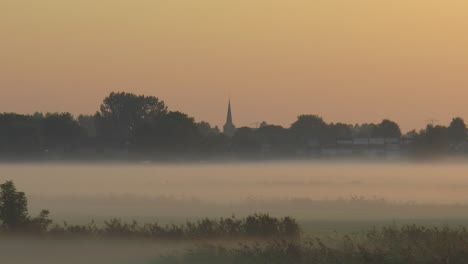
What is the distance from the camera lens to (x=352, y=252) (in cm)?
3148

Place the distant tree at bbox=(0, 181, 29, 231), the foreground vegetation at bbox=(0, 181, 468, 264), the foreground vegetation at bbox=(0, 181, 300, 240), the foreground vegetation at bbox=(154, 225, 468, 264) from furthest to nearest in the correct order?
the distant tree at bbox=(0, 181, 29, 231) < the foreground vegetation at bbox=(0, 181, 300, 240) < the foreground vegetation at bbox=(0, 181, 468, 264) < the foreground vegetation at bbox=(154, 225, 468, 264)

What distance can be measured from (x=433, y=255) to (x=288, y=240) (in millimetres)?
7919

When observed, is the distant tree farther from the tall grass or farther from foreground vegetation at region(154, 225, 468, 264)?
foreground vegetation at region(154, 225, 468, 264)

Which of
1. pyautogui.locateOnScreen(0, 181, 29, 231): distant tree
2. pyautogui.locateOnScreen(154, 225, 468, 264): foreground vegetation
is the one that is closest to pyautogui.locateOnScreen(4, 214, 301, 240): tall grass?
pyautogui.locateOnScreen(0, 181, 29, 231): distant tree

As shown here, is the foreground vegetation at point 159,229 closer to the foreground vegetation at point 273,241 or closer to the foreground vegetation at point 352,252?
the foreground vegetation at point 273,241

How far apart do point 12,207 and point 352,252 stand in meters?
16.1

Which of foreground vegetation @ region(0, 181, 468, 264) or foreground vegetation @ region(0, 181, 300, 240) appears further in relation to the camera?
foreground vegetation @ region(0, 181, 300, 240)

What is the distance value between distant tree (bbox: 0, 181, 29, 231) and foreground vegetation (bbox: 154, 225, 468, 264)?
31.9 feet

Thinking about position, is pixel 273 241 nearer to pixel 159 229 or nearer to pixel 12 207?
pixel 159 229

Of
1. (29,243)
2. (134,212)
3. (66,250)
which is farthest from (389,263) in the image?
(134,212)

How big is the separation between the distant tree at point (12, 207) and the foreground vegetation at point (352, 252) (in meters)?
9.72

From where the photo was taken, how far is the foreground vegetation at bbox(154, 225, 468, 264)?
98.5 ft

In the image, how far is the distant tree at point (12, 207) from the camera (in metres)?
39.8

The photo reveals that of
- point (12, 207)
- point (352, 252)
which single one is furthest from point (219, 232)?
point (12, 207)
